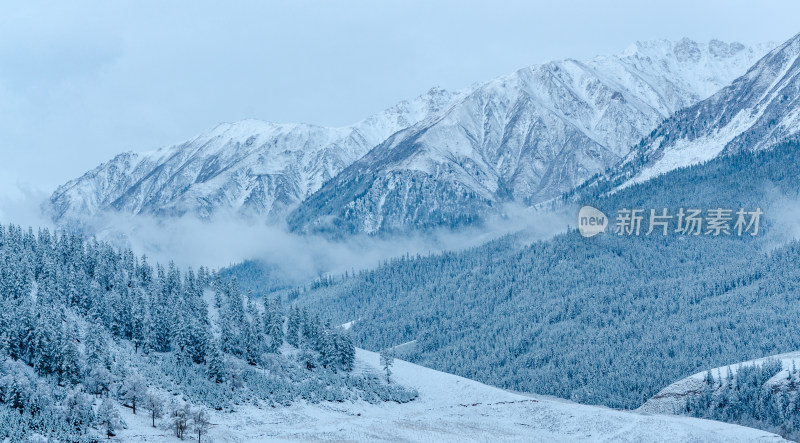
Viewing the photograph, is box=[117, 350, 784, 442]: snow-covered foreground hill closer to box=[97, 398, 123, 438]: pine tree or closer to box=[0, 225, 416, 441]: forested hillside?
box=[97, 398, 123, 438]: pine tree

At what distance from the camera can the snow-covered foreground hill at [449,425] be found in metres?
128

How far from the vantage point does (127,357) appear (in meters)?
151

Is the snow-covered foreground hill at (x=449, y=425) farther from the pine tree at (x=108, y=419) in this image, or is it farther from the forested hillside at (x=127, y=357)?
the forested hillside at (x=127, y=357)

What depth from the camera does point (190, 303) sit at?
193 m

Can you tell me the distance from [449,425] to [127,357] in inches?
2260

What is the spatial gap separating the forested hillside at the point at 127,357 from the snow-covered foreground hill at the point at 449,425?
3719mm

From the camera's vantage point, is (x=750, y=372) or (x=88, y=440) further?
(x=750, y=372)

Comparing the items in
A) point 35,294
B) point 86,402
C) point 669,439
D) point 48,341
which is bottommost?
point 669,439

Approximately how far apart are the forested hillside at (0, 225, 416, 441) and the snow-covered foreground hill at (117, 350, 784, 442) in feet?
12.2

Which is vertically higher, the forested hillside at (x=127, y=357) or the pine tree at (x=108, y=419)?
the forested hillside at (x=127, y=357)

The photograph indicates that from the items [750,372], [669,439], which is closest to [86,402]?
[669,439]

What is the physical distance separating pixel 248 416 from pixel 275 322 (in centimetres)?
6128

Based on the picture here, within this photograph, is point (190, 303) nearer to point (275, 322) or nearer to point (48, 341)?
point (275, 322)

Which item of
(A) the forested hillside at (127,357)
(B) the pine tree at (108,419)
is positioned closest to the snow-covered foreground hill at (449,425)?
(B) the pine tree at (108,419)
